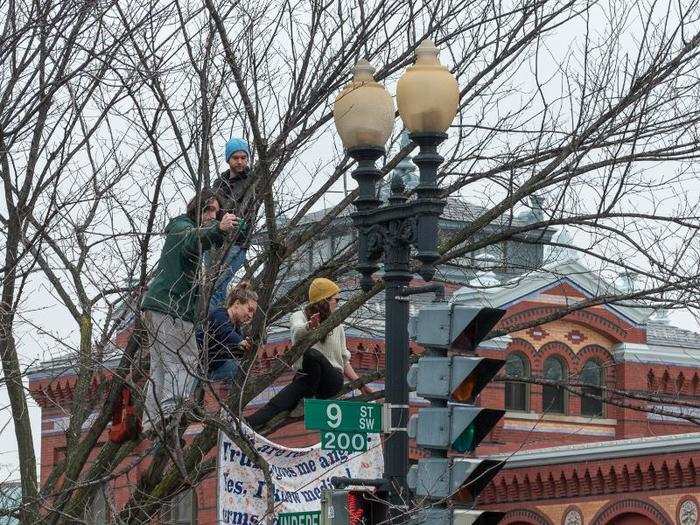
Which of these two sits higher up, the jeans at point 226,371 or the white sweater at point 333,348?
the white sweater at point 333,348

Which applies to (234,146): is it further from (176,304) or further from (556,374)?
(556,374)

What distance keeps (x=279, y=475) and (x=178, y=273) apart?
1.54 meters

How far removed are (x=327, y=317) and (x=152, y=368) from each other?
4.59ft

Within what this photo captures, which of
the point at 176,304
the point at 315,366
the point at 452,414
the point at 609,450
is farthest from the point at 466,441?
the point at 609,450

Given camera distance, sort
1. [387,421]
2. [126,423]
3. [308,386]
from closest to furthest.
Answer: [387,421]
[126,423]
[308,386]

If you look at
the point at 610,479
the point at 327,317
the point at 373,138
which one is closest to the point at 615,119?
the point at 327,317

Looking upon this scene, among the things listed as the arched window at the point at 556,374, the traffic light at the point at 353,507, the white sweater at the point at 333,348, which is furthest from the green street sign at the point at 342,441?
the arched window at the point at 556,374

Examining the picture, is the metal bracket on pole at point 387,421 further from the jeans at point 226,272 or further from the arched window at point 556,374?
the arched window at point 556,374

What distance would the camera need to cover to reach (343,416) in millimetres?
9664

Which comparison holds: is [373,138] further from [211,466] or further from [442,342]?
[211,466]

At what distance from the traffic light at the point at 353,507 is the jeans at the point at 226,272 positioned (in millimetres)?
2505

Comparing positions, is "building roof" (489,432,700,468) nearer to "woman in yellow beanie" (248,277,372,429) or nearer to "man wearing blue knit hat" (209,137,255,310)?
"woman in yellow beanie" (248,277,372,429)

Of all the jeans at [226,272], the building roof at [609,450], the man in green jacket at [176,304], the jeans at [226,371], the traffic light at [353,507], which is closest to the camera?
the traffic light at [353,507]

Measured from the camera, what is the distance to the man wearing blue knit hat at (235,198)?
11742mm
